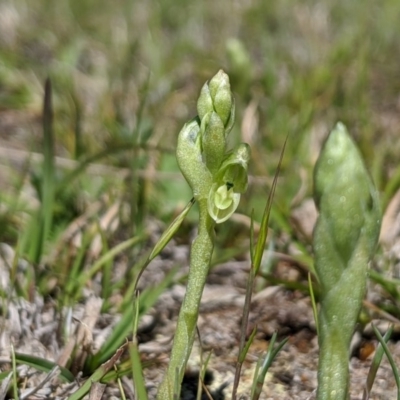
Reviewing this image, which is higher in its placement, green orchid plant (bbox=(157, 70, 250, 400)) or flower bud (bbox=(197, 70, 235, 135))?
flower bud (bbox=(197, 70, 235, 135))

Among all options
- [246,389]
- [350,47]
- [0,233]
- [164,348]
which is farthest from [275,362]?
[350,47]

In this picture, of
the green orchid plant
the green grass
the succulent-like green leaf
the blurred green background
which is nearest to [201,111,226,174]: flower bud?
the green orchid plant

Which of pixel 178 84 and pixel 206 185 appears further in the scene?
pixel 178 84

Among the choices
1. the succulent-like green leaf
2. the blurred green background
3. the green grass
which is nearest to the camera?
the succulent-like green leaf

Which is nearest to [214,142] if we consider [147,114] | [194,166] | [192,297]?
[194,166]

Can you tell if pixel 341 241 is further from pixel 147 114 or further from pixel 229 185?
pixel 147 114

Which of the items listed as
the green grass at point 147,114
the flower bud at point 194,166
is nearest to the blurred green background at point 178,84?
the green grass at point 147,114

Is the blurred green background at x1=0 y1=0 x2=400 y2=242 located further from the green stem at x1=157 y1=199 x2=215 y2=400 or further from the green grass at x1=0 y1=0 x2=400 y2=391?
the green stem at x1=157 y1=199 x2=215 y2=400

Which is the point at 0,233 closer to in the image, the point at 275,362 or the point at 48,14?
the point at 275,362
